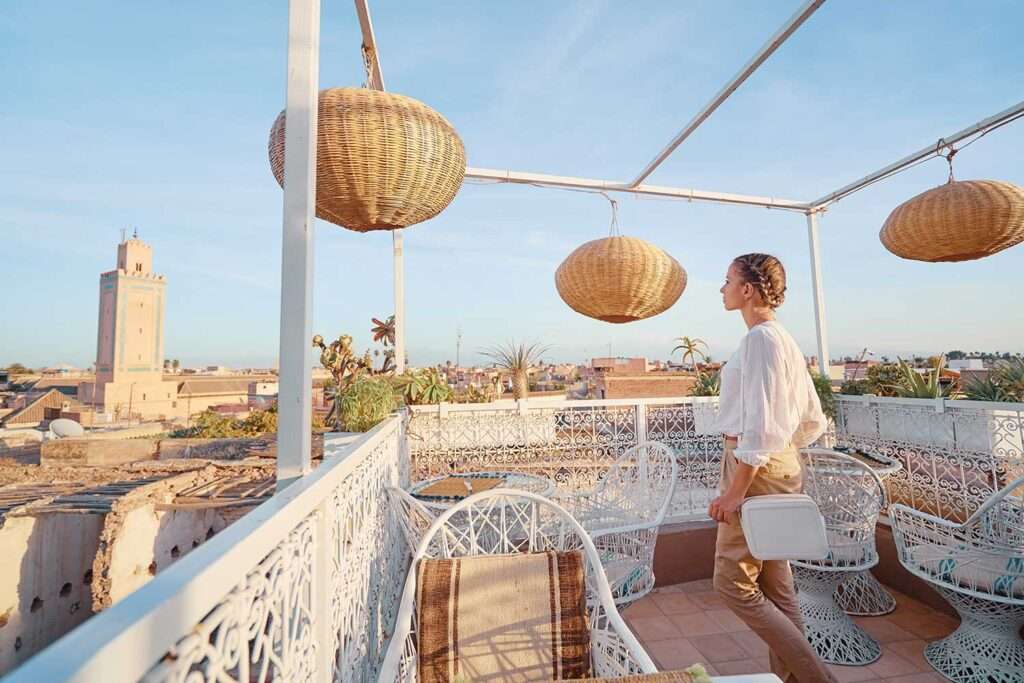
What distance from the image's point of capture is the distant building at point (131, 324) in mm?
50969

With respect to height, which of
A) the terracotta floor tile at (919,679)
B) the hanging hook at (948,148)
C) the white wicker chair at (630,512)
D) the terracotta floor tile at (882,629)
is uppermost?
the hanging hook at (948,148)

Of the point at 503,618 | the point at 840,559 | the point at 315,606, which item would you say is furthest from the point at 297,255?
the point at 840,559

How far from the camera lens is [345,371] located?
8461mm

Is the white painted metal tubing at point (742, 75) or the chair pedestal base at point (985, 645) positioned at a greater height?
the white painted metal tubing at point (742, 75)

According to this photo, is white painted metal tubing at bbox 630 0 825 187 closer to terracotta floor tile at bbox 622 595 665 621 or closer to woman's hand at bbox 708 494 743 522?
woman's hand at bbox 708 494 743 522

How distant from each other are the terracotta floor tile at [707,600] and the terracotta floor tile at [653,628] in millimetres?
309

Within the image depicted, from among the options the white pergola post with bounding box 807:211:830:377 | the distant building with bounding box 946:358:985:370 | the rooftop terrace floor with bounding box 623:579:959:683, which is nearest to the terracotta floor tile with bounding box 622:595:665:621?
the rooftop terrace floor with bounding box 623:579:959:683

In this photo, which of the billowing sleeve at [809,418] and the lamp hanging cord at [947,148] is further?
the lamp hanging cord at [947,148]

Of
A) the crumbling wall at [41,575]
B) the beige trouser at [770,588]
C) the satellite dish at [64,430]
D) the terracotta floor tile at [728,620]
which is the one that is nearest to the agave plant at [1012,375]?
the terracotta floor tile at [728,620]

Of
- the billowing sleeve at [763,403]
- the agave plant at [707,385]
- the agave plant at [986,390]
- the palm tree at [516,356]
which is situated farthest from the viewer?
the palm tree at [516,356]

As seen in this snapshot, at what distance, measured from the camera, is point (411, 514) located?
2227mm

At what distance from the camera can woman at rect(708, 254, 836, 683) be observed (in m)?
1.78

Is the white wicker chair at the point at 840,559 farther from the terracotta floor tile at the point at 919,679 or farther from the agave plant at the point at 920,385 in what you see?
the agave plant at the point at 920,385

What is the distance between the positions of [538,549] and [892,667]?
1.94 m
